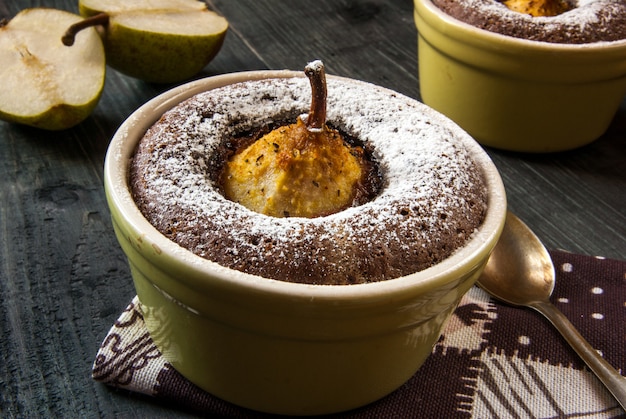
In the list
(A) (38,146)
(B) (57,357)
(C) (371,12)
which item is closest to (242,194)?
(B) (57,357)

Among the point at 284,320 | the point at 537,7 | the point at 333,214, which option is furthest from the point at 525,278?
the point at 537,7

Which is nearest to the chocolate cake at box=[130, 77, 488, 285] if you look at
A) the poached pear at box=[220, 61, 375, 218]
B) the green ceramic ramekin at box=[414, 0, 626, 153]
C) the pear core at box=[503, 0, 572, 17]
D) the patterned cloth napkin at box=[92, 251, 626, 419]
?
the poached pear at box=[220, 61, 375, 218]

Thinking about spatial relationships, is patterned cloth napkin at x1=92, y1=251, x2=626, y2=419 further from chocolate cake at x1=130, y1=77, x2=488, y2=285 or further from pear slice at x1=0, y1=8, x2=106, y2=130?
pear slice at x1=0, y1=8, x2=106, y2=130

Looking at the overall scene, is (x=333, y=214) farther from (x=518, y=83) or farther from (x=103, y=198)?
(x=518, y=83)

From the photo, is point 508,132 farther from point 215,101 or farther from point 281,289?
point 281,289

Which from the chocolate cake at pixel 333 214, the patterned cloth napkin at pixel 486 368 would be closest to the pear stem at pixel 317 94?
the chocolate cake at pixel 333 214

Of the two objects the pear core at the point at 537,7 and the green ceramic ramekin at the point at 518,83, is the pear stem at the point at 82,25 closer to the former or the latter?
the green ceramic ramekin at the point at 518,83
